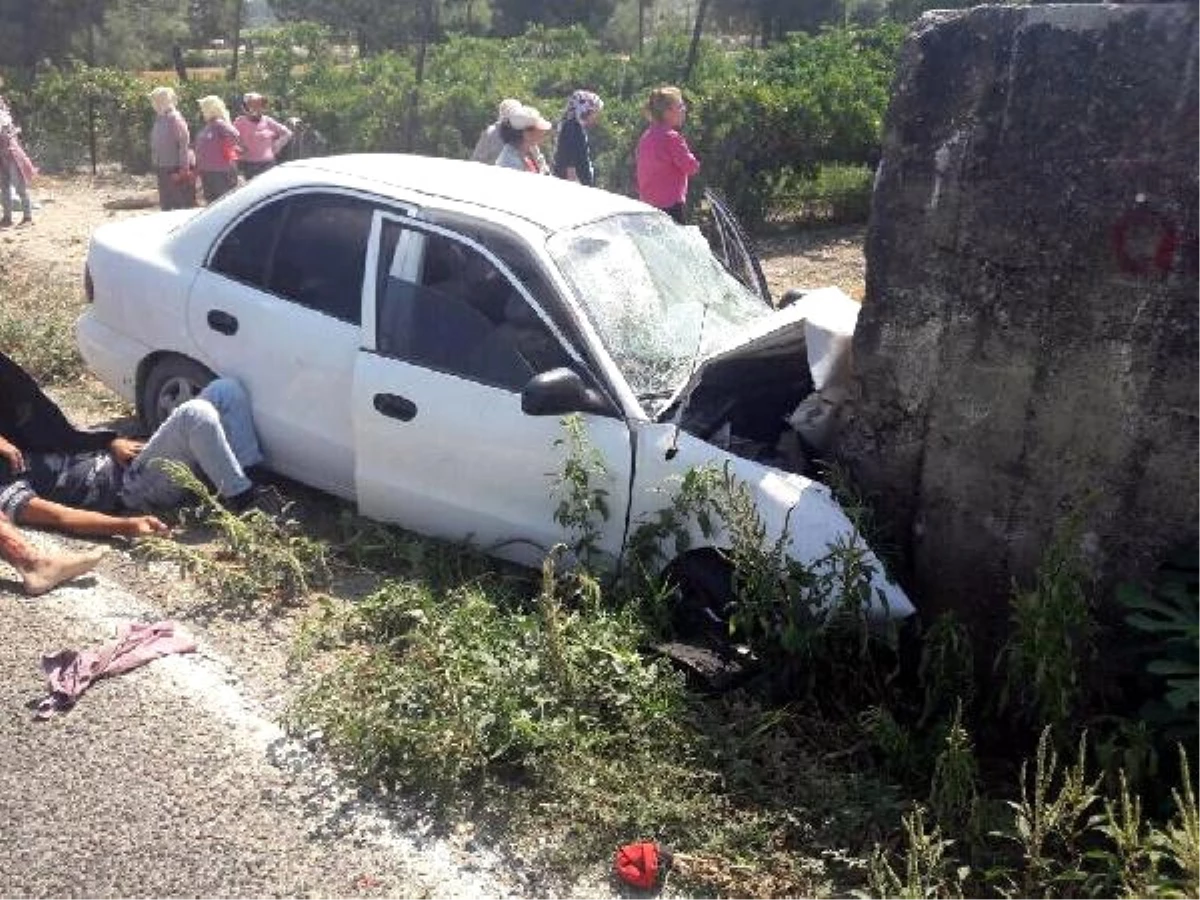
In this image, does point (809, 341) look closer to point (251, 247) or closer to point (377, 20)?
point (251, 247)

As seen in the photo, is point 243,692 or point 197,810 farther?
point 243,692

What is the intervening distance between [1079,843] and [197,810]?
2.60 metres

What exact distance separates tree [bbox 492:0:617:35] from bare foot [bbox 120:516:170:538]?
130 feet

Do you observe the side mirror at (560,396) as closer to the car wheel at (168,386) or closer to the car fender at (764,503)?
the car fender at (764,503)

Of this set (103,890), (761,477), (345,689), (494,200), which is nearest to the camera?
(103,890)

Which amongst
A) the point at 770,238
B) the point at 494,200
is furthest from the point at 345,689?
the point at 770,238

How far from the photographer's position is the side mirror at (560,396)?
453cm

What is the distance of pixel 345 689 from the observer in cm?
406

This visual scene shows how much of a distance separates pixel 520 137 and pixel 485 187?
341 cm

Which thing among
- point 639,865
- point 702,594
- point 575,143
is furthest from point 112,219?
point 639,865

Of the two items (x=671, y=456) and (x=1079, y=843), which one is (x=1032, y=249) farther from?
(x=1079, y=843)

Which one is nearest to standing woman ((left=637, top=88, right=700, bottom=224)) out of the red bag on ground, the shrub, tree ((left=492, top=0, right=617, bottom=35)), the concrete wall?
the shrub

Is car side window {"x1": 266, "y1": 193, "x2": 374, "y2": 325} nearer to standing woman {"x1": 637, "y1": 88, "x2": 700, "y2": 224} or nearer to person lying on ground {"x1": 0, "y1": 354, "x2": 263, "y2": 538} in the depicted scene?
person lying on ground {"x1": 0, "y1": 354, "x2": 263, "y2": 538}

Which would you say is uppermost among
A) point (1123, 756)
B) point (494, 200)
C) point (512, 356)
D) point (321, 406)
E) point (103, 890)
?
point (494, 200)
